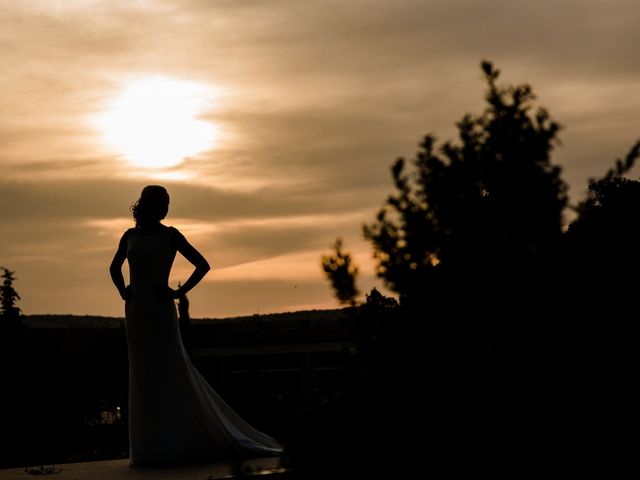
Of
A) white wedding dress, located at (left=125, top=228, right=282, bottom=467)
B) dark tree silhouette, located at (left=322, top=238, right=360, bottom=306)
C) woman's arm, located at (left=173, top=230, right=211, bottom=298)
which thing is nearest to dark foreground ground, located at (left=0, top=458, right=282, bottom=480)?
white wedding dress, located at (left=125, top=228, right=282, bottom=467)

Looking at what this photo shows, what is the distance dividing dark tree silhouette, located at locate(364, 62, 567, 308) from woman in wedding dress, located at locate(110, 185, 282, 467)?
19.7ft

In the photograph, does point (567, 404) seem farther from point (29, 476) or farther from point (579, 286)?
point (29, 476)

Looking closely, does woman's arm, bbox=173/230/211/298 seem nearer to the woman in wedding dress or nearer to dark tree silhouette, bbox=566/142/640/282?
the woman in wedding dress

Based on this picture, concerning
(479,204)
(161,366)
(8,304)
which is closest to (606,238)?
(479,204)

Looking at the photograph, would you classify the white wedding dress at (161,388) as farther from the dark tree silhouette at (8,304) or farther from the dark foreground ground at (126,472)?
the dark tree silhouette at (8,304)

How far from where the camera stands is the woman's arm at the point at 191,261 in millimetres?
11000

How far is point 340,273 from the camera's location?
509 centimetres

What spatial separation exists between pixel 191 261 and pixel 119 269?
751 millimetres

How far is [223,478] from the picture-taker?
8914 millimetres

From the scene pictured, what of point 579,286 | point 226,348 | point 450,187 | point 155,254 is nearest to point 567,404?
point 579,286

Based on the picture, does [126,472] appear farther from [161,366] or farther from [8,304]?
[8,304]

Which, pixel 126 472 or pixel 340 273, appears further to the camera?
pixel 126 472

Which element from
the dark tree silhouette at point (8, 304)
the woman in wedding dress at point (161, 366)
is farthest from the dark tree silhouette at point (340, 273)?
the dark tree silhouette at point (8, 304)

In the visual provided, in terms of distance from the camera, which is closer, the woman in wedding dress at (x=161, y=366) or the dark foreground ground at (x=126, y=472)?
the dark foreground ground at (x=126, y=472)
